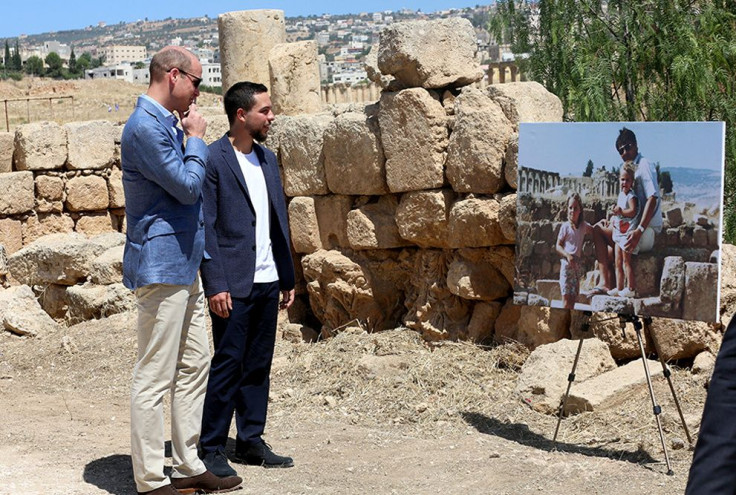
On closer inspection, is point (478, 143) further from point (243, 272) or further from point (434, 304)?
point (243, 272)

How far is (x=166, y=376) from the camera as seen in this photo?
4.77 meters

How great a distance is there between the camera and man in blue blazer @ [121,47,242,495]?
182 inches

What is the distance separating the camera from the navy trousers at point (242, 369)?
5336mm

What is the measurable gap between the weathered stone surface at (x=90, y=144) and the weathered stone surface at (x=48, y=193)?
24cm

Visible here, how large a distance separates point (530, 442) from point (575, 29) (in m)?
6.32

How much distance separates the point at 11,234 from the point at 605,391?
701cm

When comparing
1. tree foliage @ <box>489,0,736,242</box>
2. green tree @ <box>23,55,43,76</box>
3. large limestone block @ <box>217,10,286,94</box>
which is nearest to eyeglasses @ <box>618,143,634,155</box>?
tree foliage @ <box>489,0,736,242</box>

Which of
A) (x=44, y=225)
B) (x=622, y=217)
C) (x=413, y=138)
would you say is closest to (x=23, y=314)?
(x=44, y=225)

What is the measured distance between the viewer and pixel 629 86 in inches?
399

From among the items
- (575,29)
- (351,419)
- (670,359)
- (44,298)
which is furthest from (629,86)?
(44,298)

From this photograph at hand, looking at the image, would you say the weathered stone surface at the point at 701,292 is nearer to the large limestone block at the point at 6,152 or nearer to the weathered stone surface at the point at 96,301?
the weathered stone surface at the point at 96,301

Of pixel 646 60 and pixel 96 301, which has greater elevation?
pixel 646 60

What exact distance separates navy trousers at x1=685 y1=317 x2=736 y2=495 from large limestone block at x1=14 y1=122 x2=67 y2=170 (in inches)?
388

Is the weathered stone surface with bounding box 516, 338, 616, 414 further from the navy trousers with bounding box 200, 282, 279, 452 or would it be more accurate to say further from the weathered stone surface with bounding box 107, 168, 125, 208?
the weathered stone surface with bounding box 107, 168, 125, 208
